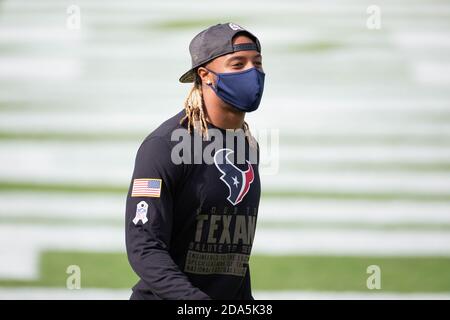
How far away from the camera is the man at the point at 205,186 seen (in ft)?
9.89

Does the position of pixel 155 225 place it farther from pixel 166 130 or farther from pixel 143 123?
pixel 143 123

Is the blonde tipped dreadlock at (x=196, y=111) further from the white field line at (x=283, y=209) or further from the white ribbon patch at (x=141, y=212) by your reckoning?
the white field line at (x=283, y=209)

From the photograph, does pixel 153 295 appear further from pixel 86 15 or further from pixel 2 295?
pixel 86 15

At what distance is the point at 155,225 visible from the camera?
299 cm

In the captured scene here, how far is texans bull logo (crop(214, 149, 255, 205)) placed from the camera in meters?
3.27

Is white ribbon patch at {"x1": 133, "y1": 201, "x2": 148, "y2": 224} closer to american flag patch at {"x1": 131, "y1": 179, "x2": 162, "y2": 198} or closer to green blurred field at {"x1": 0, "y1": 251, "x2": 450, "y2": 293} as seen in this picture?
american flag patch at {"x1": 131, "y1": 179, "x2": 162, "y2": 198}

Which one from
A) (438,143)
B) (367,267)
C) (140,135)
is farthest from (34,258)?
(438,143)

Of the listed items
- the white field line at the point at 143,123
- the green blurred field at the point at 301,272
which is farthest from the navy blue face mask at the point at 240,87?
the white field line at the point at 143,123

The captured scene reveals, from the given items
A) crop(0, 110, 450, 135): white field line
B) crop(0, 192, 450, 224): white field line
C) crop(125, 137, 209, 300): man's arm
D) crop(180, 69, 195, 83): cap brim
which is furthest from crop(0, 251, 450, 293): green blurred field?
crop(125, 137, 209, 300): man's arm

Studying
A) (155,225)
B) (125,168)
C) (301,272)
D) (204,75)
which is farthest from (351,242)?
(155,225)

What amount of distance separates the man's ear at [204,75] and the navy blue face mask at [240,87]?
0.04 meters

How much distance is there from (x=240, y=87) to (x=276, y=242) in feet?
17.4

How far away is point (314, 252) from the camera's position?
8.29 m

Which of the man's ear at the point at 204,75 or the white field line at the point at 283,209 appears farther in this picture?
the white field line at the point at 283,209
